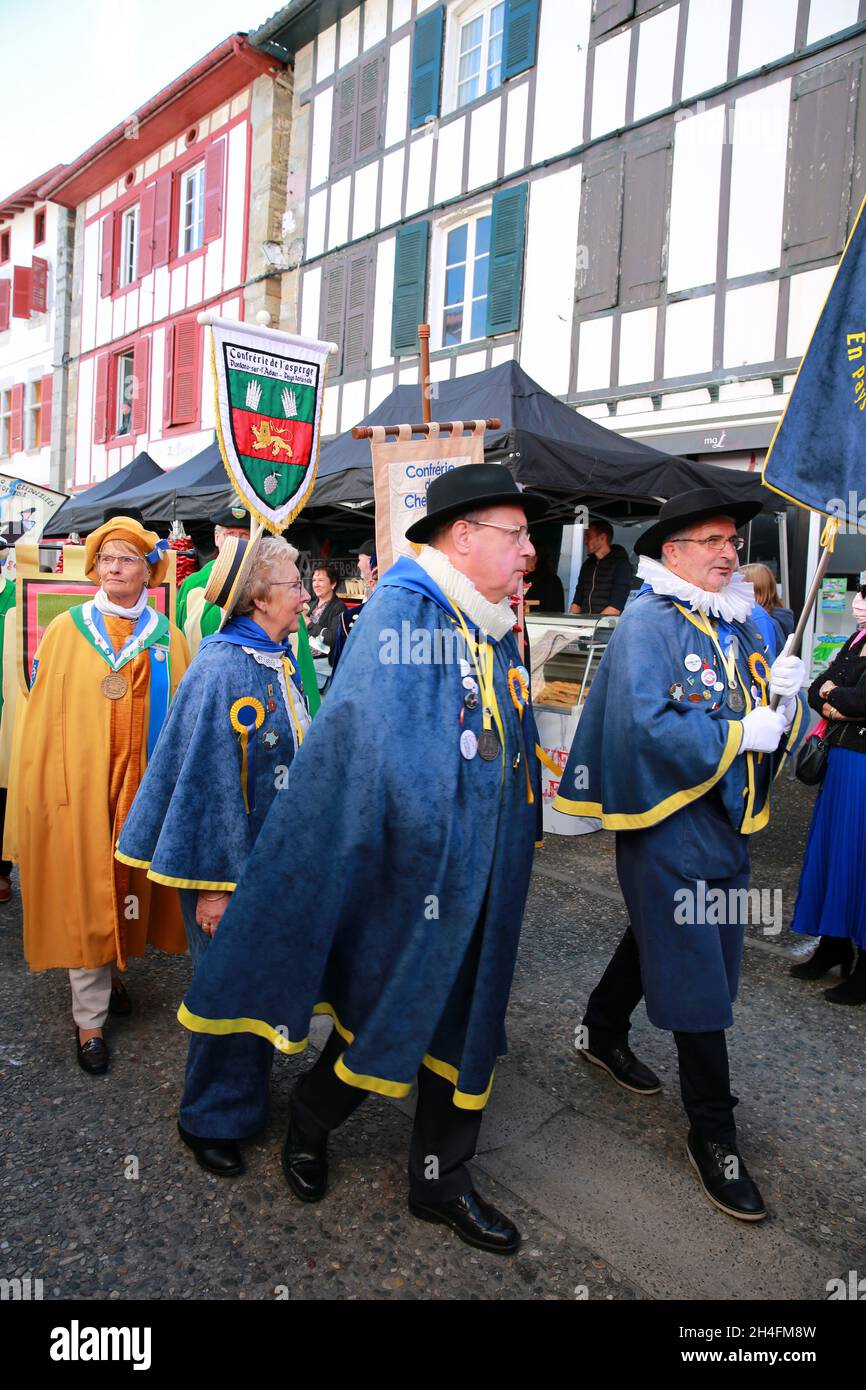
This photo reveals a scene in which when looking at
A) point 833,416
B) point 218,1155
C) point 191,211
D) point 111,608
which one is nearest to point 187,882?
point 218,1155

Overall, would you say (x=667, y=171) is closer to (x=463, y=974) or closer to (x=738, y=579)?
(x=738, y=579)

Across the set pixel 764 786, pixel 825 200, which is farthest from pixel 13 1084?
pixel 825 200

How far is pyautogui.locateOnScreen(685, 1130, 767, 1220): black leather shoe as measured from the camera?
8.14ft

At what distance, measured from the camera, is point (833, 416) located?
2.46 m

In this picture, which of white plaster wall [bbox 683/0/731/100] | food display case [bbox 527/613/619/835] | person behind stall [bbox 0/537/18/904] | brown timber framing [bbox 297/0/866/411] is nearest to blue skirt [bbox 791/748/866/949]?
food display case [bbox 527/613/619/835]

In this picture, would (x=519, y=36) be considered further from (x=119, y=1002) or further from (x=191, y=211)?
(x=119, y=1002)

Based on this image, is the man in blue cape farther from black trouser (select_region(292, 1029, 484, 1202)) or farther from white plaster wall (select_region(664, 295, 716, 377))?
white plaster wall (select_region(664, 295, 716, 377))

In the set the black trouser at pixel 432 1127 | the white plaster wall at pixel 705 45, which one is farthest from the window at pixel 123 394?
the black trouser at pixel 432 1127

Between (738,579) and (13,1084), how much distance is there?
Result: 2897mm

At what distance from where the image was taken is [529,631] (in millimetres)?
7012

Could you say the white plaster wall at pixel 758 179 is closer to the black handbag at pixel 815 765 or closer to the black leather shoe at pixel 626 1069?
the black handbag at pixel 815 765

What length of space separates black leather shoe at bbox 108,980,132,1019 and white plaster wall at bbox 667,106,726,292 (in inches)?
365
